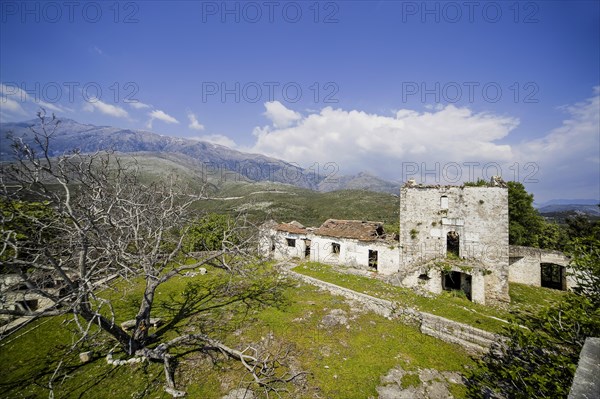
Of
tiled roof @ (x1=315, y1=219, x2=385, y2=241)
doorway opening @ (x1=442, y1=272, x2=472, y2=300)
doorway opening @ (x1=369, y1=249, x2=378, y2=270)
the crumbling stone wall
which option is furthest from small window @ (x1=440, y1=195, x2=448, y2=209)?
doorway opening @ (x1=369, y1=249, x2=378, y2=270)

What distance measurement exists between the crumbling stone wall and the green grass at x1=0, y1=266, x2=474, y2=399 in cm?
680

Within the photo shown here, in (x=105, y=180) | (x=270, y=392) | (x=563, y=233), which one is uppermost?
(x=105, y=180)

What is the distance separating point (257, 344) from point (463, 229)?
46.0ft

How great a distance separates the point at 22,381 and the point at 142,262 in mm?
4815

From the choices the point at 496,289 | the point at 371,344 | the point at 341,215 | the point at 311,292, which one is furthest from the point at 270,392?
the point at 341,215

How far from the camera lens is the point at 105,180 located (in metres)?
8.74

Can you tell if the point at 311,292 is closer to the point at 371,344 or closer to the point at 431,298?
the point at 371,344

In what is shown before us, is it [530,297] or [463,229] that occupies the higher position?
[463,229]

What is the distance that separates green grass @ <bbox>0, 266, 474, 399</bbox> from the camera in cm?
718

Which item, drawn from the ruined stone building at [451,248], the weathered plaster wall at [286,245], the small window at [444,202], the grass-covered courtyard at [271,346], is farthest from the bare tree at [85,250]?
the small window at [444,202]

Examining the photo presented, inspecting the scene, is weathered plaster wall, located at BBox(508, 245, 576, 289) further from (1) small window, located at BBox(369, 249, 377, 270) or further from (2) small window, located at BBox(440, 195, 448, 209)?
(1) small window, located at BBox(369, 249, 377, 270)

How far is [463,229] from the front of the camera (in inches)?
608

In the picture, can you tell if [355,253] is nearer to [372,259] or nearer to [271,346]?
[372,259]

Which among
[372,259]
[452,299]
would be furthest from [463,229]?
[372,259]
